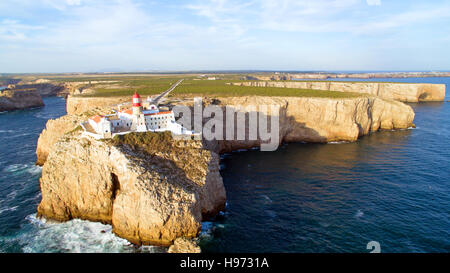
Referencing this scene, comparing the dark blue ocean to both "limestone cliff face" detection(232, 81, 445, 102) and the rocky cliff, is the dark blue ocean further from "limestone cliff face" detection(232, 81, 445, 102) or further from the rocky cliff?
the rocky cliff

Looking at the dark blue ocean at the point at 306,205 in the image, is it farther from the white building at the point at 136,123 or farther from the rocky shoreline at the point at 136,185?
the white building at the point at 136,123

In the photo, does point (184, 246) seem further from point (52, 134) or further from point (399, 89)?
point (399, 89)

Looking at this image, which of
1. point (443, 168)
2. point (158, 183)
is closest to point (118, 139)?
point (158, 183)

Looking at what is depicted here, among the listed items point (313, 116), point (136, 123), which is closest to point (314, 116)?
point (313, 116)

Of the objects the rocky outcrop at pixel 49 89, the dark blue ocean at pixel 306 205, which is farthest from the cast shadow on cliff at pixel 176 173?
the rocky outcrop at pixel 49 89

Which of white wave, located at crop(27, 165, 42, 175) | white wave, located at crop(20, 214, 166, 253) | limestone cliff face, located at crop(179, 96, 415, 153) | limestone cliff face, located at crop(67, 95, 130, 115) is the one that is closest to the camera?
white wave, located at crop(20, 214, 166, 253)

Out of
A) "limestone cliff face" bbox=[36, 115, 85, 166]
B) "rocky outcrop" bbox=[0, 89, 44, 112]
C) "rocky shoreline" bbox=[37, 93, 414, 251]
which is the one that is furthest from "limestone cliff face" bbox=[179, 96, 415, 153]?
"rocky outcrop" bbox=[0, 89, 44, 112]
